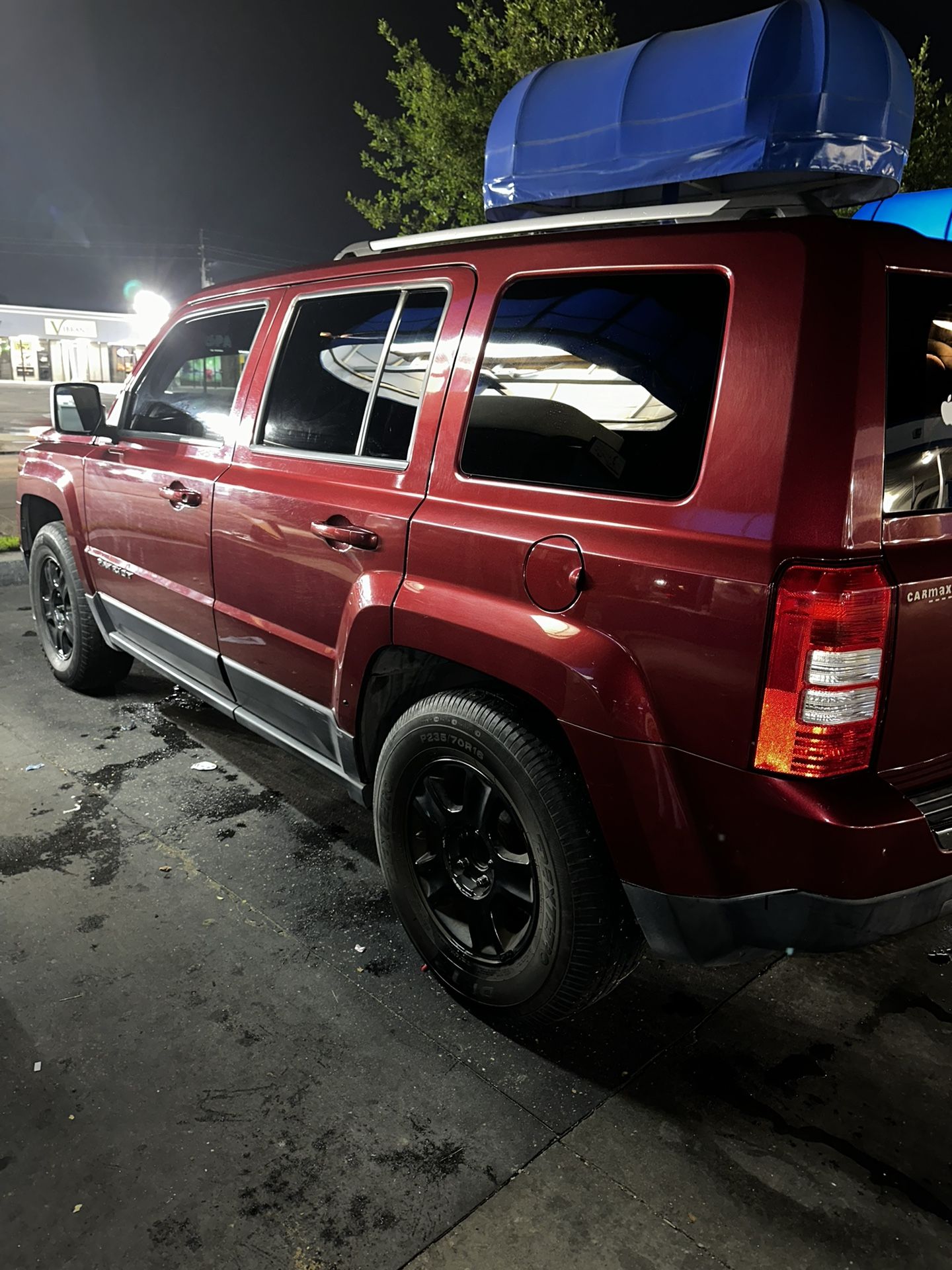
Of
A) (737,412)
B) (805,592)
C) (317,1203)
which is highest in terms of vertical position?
(737,412)

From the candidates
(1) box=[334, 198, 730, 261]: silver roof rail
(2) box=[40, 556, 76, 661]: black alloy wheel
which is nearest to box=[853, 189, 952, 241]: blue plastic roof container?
(1) box=[334, 198, 730, 261]: silver roof rail

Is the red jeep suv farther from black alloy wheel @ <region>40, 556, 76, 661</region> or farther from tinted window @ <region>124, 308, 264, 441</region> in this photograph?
black alloy wheel @ <region>40, 556, 76, 661</region>

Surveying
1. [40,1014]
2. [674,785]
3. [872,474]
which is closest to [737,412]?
[872,474]

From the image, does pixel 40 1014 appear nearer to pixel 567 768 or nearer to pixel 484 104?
pixel 567 768

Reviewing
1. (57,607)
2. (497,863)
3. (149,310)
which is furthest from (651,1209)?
(149,310)

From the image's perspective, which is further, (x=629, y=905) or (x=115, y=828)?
(x=115, y=828)

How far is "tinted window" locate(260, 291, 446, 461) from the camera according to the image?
249 centimetres

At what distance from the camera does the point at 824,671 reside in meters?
1.65

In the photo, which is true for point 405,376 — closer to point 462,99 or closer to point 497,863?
point 497,863

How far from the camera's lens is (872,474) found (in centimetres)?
166

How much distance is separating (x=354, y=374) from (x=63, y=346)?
55626 millimetres

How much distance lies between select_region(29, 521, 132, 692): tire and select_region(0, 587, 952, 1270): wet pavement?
4.85ft

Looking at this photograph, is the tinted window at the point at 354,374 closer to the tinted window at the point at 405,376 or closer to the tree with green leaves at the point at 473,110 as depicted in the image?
the tinted window at the point at 405,376

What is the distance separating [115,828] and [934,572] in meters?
2.90
